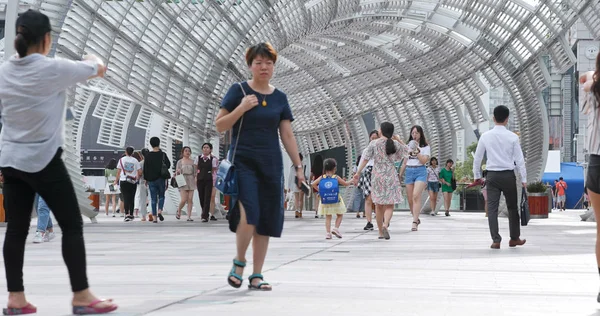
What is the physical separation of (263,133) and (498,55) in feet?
99.1

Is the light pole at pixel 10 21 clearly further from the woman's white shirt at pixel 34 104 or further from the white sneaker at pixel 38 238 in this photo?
the woman's white shirt at pixel 34 104

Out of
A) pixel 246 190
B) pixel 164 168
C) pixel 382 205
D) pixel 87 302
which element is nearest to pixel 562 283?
pixel 246 190

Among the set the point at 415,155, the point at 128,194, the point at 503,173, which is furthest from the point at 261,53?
the point at 128,194

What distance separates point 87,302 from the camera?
6.80m

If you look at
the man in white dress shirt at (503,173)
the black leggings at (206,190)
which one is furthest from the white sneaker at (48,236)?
the black leggings at (206,190)

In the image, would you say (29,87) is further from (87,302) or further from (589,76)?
(589,76)

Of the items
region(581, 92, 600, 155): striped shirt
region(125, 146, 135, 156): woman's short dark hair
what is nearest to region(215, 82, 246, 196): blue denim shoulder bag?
region(581, 92, 600, 155): striped shirt

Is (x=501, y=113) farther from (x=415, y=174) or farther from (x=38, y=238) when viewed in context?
(x=38, y=238)

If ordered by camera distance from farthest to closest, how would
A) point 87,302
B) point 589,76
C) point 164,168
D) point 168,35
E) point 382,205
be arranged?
point 168,35 < point 164,168 < point 382,205 < point 589,76 < point 87,302

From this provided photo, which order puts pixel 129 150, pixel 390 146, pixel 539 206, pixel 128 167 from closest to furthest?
pixel 390 146
pixel 129 150
pixel 128 167
pixel 539 206

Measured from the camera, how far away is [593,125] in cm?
811

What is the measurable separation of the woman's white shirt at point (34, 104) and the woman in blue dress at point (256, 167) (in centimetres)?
186

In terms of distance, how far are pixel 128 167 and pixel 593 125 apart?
712 inches

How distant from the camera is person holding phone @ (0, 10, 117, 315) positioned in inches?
269
